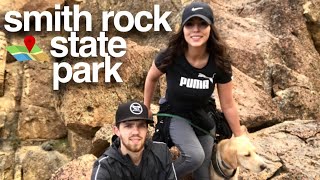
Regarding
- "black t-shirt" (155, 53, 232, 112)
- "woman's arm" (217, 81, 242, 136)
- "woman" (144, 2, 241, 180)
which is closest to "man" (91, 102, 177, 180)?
"woman" (144, 2, 241, 180)

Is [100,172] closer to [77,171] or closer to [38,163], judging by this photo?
[77,171]

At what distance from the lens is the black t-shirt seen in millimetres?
4305

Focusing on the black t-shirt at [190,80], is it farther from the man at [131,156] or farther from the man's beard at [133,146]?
the man's beard at [133,146]

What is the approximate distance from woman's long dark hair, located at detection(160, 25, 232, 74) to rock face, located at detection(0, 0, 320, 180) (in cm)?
183

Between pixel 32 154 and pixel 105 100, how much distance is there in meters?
3.75

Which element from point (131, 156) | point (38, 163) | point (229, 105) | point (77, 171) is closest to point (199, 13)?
point (229, 105)

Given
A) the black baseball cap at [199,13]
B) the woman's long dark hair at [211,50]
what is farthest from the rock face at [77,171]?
the black baseball cap at [199,13]

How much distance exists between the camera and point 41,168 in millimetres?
10422

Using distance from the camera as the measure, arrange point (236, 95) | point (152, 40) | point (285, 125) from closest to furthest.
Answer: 1. point (285, 125)
2. point (236, 95)
3. point (152, 40)

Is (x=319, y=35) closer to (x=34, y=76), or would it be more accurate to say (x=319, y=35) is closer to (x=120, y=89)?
(x=120, y=89)

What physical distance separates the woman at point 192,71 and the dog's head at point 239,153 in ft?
0.83

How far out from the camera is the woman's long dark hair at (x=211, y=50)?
4309 mm

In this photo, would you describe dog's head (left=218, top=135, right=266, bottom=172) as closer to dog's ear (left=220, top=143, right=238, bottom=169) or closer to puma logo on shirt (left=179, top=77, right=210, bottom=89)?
dog's ear (left=220, top=143, right=238, bottom=169)

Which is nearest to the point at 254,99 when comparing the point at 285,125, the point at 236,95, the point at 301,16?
A: the point at 236,95
